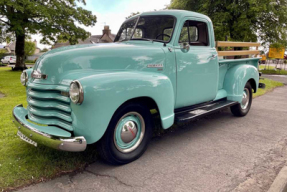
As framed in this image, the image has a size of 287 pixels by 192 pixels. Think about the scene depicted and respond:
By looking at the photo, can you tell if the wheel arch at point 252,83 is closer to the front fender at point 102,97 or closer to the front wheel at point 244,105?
the front wheel at point 244,105

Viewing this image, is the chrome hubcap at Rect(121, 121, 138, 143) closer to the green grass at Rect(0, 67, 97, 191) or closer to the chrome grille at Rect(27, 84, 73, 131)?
the green grass at Rect(0, 67, 97, 191)

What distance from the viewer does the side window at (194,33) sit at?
154 inches

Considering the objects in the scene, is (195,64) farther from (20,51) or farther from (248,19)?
(20,51)

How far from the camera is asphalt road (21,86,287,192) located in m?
2.50

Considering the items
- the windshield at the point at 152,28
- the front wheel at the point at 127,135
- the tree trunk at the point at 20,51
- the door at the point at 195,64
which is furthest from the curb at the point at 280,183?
→ the tree trunk at the point at 20,51

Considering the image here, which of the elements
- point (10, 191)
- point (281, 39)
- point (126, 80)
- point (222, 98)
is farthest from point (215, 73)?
point (281, 39)

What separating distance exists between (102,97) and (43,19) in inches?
686

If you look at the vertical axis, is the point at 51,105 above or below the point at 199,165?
above

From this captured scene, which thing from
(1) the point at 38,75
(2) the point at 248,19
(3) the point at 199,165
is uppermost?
(2) the point at 248,19

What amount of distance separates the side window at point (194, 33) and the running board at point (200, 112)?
45.8 inches

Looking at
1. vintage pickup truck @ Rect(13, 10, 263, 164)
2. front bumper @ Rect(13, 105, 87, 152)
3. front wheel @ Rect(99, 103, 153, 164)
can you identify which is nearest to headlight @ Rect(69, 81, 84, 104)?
vintage pickup truck @ Rect(13, 10, 263, 164)

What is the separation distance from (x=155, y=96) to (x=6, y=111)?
4.10 metres

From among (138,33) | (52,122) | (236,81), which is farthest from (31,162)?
(236,81)

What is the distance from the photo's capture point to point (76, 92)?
2.37 metres
